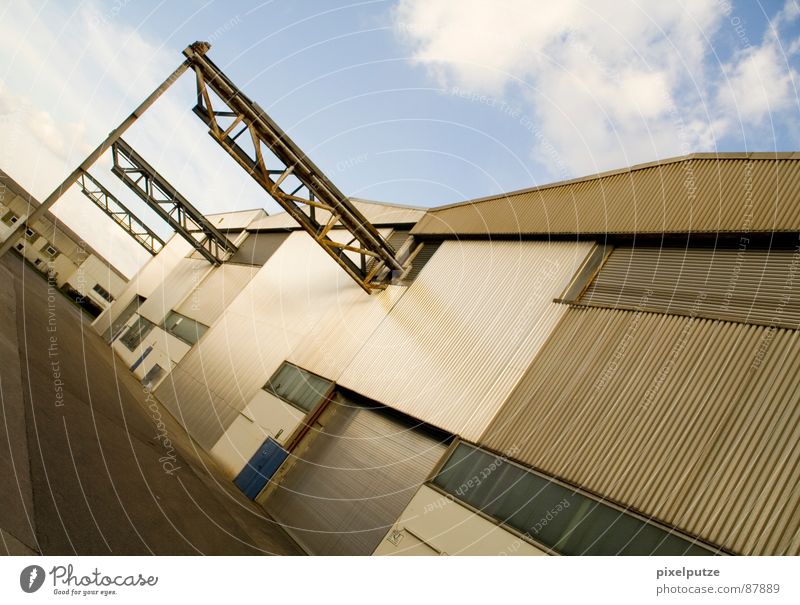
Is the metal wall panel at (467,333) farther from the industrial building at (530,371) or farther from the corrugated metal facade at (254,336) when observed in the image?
the corrugated metal facade at (254,336)

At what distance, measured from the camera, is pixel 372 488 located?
15.4 meters

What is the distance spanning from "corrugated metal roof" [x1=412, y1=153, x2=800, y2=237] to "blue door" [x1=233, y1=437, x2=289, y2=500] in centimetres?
1191

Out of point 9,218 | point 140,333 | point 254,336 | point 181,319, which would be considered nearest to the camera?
point 254,336

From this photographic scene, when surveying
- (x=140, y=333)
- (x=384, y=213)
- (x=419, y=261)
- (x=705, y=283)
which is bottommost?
(x=140, y=333)

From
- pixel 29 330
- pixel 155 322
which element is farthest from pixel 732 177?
pixel 155 322

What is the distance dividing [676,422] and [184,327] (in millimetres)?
31551

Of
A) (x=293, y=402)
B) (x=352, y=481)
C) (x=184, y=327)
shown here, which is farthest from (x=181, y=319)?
(x=352, y=481)

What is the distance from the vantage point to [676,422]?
10.0m

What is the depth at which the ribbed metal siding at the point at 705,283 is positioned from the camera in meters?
10.7

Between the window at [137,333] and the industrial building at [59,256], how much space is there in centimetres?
3412

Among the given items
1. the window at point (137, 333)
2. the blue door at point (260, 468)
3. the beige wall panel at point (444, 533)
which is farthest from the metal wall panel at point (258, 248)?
the beige wall panel at point (444, 533)

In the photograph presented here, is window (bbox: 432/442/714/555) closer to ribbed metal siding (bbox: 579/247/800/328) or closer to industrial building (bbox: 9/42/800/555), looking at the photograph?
industrial building (bbox: 9/42/800/555)

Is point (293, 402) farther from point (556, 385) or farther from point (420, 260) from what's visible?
point (556, 385)
